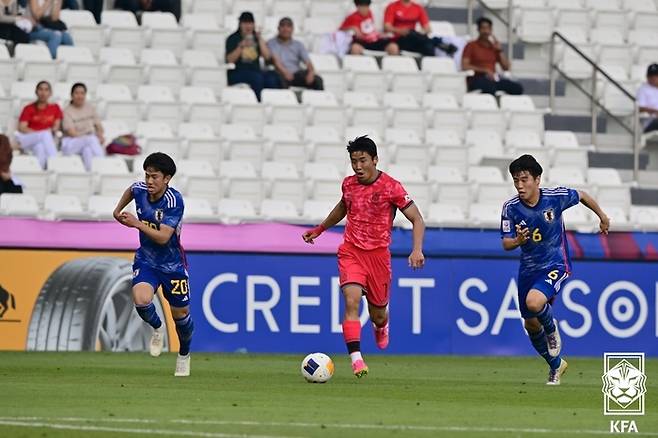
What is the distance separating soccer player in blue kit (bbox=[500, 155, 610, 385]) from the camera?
599 inches

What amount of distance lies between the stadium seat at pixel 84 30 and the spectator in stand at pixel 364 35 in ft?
13.0

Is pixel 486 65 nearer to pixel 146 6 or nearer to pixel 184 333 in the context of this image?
pixel 146 6

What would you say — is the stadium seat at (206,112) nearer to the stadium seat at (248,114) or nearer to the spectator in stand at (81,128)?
the stadium seat at (248,114)

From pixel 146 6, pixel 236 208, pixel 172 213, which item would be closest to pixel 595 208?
pixel 172 213

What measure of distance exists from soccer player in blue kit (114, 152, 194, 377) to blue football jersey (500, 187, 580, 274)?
3.08 meters

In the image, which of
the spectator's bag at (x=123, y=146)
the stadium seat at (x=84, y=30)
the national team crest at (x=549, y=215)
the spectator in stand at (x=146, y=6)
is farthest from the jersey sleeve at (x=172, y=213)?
the spectator in stand at (x=146, y=6)

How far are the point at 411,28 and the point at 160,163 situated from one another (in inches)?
495

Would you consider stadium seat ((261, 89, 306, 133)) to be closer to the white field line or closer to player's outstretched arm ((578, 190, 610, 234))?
player's outstretched arm ((578, 190, 610, 234))

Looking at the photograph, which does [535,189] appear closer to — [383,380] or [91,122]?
[383,380]

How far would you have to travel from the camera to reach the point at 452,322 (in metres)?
21.7

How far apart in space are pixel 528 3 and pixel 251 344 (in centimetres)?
1062

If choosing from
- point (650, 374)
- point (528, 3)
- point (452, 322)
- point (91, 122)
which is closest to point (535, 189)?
point (650, 374)

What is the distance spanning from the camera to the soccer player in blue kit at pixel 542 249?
15.2 meters

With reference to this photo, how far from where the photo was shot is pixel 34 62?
80.7 ft
